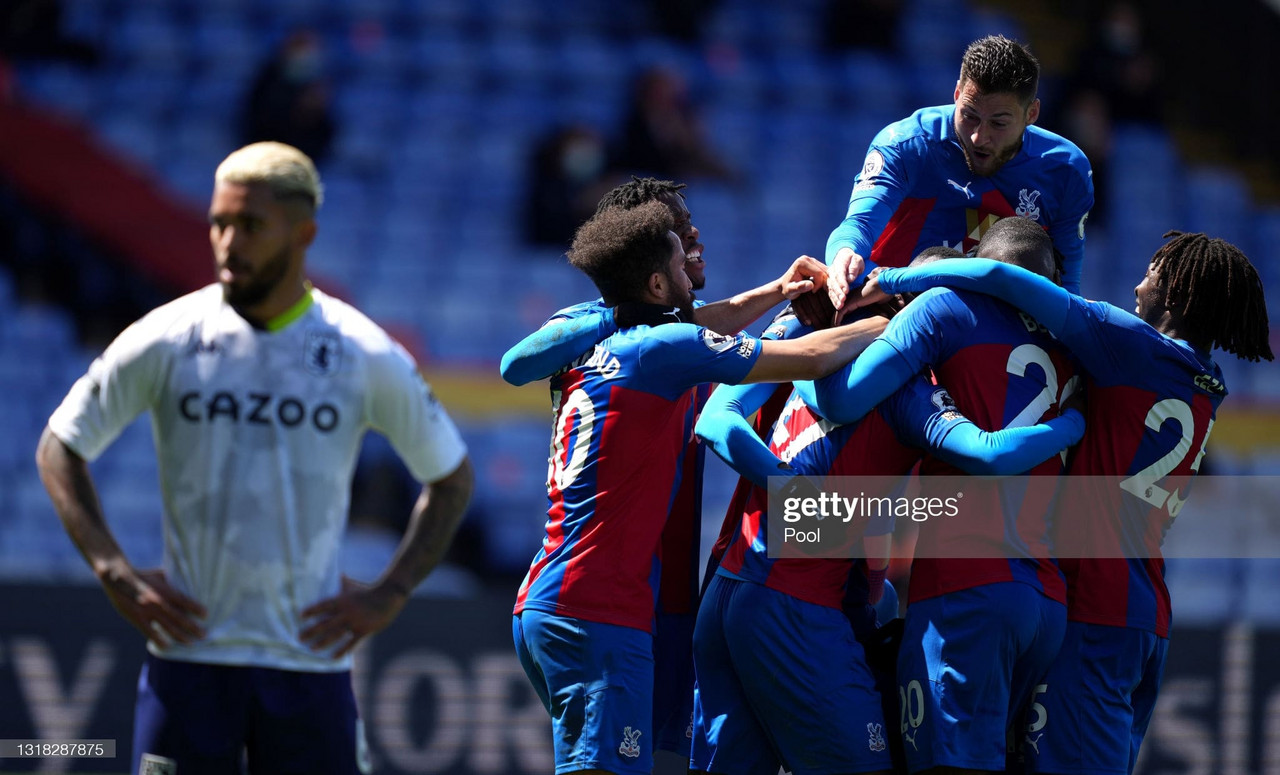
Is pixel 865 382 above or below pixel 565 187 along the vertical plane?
below

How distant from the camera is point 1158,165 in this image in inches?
513

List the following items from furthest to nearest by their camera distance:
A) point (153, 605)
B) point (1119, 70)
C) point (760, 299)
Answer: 1. point (1119, 70)
2. point (760, 299)
3. point (153, 605)

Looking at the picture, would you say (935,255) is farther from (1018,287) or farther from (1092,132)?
(1092,132)

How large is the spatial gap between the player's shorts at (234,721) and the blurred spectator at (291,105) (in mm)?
9202

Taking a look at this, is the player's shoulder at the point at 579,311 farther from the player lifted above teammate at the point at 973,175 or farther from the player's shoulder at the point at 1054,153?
the player's shoulder at the point at 1054,153

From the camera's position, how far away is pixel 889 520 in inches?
153

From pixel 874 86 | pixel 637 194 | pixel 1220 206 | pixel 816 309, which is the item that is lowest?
pixel 816 309

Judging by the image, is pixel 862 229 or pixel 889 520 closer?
pixel 889 520

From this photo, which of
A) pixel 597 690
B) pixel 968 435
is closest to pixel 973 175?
pixel 968 435

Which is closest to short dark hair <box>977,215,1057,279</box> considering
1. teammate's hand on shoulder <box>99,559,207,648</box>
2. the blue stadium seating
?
teammate's hand on shoulder <box>99,559,207,648</box>

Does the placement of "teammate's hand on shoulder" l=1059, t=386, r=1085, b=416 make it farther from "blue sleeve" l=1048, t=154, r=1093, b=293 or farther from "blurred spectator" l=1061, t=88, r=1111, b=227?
"blurred spectator" l=1061, t=88, r=1111, b=227

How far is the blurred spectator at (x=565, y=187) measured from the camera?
11.7 metres

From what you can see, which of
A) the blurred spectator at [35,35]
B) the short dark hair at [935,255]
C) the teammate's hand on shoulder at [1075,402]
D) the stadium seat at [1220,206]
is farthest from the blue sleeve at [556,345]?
the blurred spectator at [35,35]

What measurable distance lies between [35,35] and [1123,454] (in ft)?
38.2
